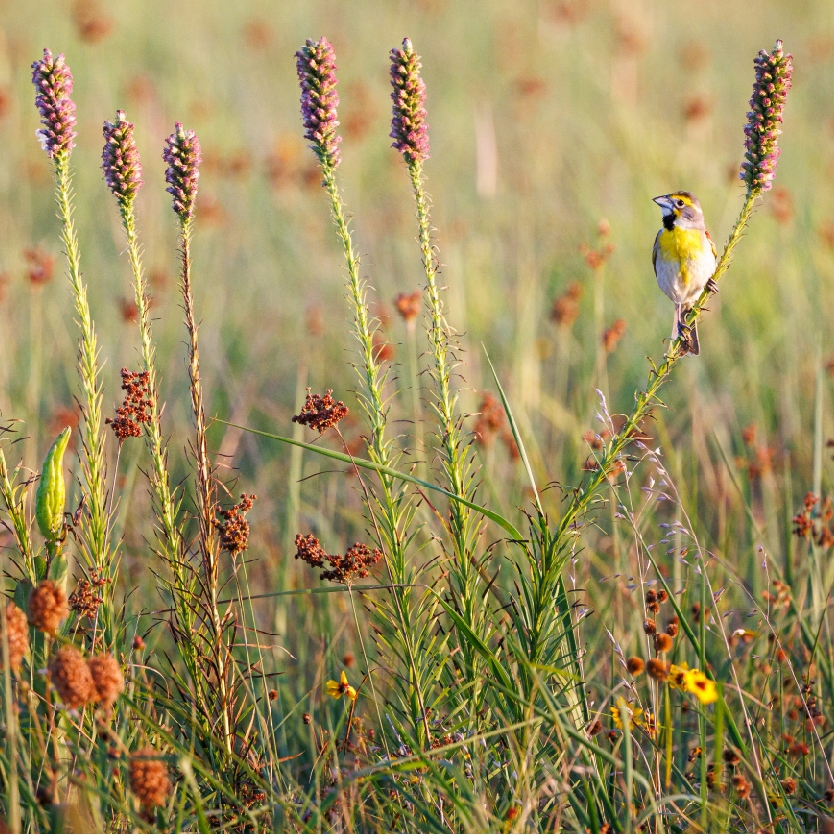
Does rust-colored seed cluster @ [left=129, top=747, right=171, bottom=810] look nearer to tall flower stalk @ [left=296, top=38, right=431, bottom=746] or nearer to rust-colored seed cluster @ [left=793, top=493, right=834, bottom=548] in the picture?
tall flower stalk @ [left=296, top=38, right=431, bottom=746]

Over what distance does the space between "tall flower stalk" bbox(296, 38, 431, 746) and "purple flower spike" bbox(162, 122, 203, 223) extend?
0.89 feet

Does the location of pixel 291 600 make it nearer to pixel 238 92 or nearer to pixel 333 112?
pixel 333 112

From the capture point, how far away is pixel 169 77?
9.21 m

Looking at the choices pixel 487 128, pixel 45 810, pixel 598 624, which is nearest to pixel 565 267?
pixel 487 128

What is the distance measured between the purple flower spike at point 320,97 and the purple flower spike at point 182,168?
27cm

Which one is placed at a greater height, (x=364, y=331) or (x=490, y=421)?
(x=364, y=331)

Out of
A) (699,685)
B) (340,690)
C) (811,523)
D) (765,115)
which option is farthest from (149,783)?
(811,523)

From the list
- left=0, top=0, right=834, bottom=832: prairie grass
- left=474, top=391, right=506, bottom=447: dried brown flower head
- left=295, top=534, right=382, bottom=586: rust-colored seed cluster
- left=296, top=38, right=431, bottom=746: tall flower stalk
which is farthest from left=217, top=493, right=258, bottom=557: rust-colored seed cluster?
left=474, top=391, right=506, bottom=447: dried brown flower head

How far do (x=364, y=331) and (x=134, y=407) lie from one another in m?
0.61

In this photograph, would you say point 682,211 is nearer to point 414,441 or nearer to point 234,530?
point 234,530

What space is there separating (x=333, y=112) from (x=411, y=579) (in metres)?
1.16

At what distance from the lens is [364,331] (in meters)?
2.16

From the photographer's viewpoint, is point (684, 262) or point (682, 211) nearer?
point (684, 262)

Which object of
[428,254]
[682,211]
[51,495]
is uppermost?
[682,211]
